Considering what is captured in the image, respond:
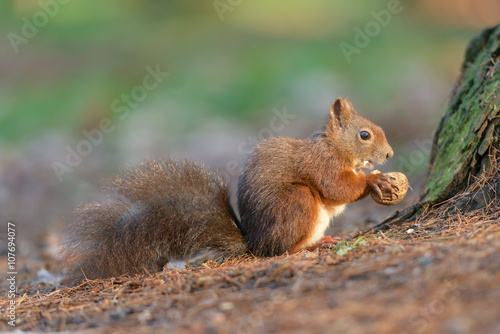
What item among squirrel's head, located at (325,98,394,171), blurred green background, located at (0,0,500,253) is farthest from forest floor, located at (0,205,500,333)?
blurred green background, located at (0,0,500,253)

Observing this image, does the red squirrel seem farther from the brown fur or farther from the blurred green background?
the blurred green background

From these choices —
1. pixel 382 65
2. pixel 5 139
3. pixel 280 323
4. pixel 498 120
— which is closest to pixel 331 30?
pixel 382 65

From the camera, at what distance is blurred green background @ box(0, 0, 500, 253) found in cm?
740

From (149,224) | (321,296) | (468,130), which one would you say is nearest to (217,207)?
(149,224)

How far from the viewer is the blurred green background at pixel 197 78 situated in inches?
291

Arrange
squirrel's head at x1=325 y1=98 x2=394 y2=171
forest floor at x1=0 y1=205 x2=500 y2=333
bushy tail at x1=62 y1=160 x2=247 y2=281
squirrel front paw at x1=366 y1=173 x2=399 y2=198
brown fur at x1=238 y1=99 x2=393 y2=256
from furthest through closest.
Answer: squirrel's head at x1=325 y1=98 x2=394 y2=171, squirrel front paw at x1=366 y1=173 x2=399 y2=198, brown fur at x1=238 y1=99 x2=393 y2=256, bushy tail at x1=62 y1=160 x2=247 y2=281, forest floor at x1=0 y1=205 x2=500 y2=333

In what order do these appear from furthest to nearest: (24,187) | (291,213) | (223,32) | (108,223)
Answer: (223,32), (24,187), (291,213), (108,223)

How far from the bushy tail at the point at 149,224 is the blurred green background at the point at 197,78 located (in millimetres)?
1897

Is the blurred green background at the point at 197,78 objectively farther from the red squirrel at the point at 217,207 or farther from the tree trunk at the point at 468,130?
the red squirrel at the point at 217,207

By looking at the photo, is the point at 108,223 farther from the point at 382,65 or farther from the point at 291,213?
the point at 382,65

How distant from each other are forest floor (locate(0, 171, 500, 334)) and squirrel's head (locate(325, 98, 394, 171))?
0.82 metres

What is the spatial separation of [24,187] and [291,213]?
5.43 metres

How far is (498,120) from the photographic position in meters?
2.99

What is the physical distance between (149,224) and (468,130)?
200 cm
